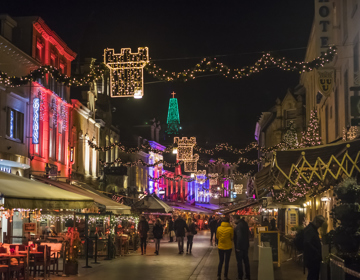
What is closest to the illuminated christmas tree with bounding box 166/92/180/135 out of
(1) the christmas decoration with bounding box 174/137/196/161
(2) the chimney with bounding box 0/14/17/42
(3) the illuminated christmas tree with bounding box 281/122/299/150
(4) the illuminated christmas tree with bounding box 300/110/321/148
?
(3) the illuminated christmas tree with bounding box 281/122/299/150

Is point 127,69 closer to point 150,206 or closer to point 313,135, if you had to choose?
point 313,135

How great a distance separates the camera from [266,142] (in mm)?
70312

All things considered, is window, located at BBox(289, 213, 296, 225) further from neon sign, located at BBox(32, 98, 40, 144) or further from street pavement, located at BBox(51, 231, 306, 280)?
neon sign, located at BBox(32, 98, 40, 144)

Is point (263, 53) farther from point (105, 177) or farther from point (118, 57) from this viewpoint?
point (105, 177)

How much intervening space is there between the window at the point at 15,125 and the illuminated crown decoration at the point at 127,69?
9242mm

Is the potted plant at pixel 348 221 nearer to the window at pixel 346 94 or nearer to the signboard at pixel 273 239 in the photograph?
the signboard at pixel 273 239

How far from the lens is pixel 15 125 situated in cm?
2723

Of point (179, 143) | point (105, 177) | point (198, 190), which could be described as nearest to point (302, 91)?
point (179, 143)

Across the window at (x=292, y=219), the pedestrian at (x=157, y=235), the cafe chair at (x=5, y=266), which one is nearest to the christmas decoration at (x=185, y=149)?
the window at (x=292, y=219)

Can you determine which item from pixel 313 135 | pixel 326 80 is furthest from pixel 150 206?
pixel 326 80

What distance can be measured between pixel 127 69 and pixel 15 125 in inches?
403

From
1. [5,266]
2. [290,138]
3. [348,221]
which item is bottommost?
[5,266]

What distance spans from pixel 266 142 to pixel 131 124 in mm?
17176

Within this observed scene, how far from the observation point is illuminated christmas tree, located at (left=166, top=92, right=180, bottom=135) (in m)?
98.0
